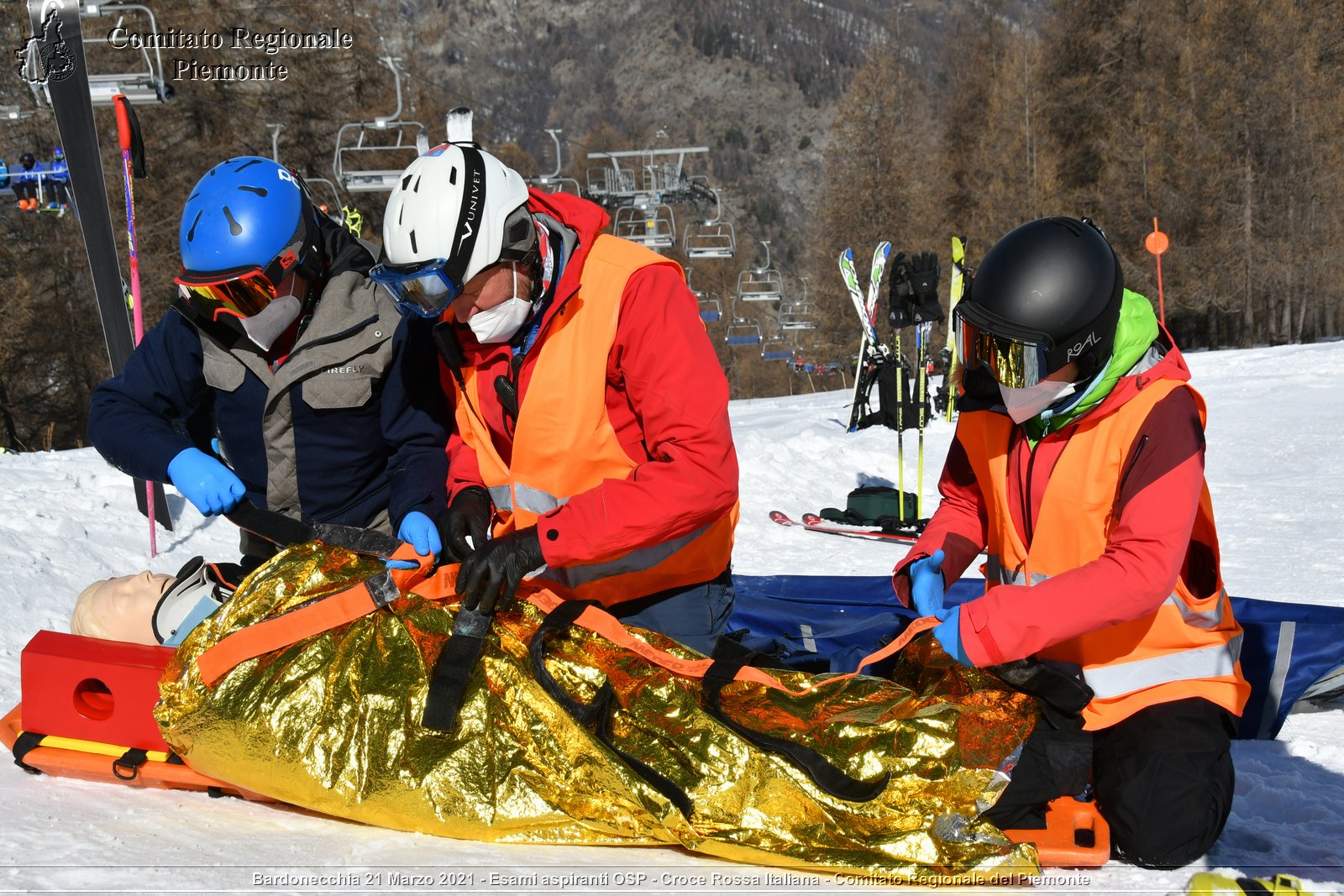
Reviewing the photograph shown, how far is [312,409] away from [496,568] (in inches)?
34.7

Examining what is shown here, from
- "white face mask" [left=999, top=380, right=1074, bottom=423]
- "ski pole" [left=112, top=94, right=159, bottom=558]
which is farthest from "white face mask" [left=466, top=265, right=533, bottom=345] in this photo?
"ski pole" [left=112, top=94, right=159, bottom=558]

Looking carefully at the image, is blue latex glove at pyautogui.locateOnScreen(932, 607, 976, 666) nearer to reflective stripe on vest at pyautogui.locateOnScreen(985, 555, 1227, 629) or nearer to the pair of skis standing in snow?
reflective stripe on vest at pyautogui.locateOnScreen(985, 555, 1227, 629)

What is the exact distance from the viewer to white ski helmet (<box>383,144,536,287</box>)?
253 cm

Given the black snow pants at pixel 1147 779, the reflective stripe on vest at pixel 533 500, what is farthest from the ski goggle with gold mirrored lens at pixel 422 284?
the black snow pants at pixel 1147 779

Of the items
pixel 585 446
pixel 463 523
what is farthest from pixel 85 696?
pixel 585 446

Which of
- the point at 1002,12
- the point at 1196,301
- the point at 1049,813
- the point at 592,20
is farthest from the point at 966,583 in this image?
the point at 592,20

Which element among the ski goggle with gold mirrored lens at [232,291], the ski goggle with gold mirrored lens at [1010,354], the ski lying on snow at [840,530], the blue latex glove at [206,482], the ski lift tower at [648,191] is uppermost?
the ski lift tower at [648,191]

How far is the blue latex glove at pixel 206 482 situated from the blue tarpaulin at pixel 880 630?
1.66 m

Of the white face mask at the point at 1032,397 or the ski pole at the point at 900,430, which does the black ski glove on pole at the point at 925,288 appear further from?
the white face mask at the point at 1032,397

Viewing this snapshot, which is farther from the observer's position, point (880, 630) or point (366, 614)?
point (880, 630)

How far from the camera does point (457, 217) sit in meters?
2.53

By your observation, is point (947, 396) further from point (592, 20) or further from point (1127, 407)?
point (592, 20)

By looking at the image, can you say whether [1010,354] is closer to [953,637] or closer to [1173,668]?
[953,637]

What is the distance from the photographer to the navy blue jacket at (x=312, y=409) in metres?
2.99
